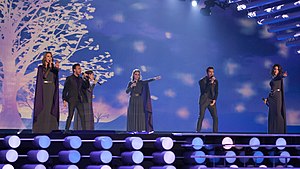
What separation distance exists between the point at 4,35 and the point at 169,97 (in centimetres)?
442

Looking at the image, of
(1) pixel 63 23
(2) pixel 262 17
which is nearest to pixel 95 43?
(1) pixel 63 23

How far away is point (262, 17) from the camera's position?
16.7 meters

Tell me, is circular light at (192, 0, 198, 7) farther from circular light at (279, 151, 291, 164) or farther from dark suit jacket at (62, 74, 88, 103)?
circular light at (279, 151, 291, 164)

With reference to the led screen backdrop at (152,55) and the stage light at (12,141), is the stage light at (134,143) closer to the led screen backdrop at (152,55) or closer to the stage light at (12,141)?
the stage light at (12,141)

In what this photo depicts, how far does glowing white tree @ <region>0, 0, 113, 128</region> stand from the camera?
1459 centimetres

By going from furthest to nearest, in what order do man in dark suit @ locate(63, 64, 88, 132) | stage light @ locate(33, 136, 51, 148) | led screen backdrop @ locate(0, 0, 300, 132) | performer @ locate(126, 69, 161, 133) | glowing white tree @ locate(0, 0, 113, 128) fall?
led screen backdrop @ locate(0, 0, 300, 132) < glowing white tree @ locate(0, 0, 113, 128) < performer @ locate(126, 69, 161, 133) < man in dark suit @ locate(63, 64, 88, 132) < stage light @ locate(33, 136, 51, 148)

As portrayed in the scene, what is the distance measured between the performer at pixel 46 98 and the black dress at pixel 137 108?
3408 millimetres

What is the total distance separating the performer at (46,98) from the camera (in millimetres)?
9539

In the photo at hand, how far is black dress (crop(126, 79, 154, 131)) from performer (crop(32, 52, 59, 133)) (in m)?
3.41

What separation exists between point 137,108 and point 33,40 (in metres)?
3.43

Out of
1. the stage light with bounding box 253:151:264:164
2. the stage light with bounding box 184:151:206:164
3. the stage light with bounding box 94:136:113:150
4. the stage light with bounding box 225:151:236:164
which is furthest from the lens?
the stage light with bounding box 253:151:264:164

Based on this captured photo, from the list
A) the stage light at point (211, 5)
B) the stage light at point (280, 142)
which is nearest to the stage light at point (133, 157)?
the stage light at point (280, 142)

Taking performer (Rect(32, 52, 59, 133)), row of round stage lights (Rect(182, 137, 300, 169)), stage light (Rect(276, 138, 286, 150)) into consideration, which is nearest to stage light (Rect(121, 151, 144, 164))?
row of round stage lights (Rect(182, 137, 300, 169))

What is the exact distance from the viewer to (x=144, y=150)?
9047mm
